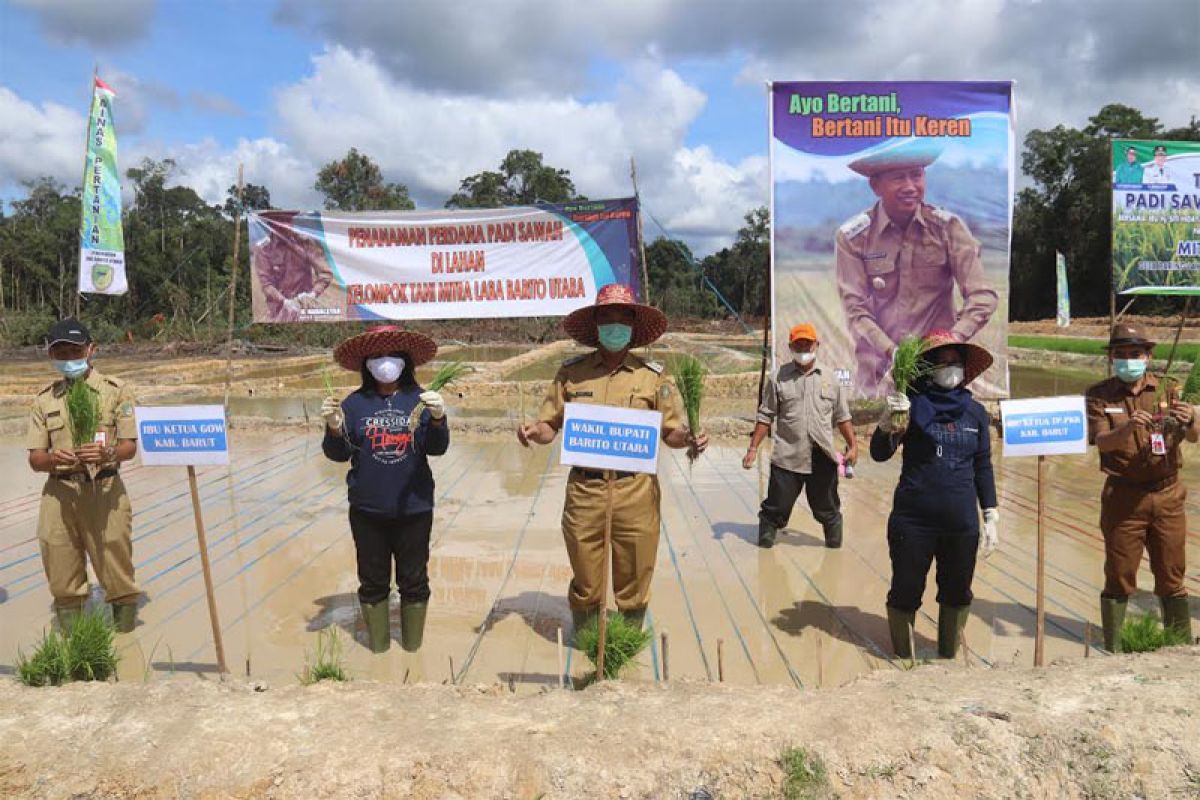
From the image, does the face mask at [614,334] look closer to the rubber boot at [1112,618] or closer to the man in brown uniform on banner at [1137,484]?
the man in brown uniform on banner at [1137,484]

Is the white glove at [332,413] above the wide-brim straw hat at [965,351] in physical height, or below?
below

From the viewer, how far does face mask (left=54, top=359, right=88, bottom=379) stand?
11.4 ft

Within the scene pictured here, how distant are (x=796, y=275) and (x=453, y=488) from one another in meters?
3.87

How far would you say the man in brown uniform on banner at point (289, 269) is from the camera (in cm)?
688

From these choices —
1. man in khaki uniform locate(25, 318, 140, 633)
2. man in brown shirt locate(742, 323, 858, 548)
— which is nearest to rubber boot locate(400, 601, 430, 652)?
man in khaki uniform locate(25, 318, 140, 633)

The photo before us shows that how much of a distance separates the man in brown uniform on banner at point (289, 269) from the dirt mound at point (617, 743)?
4.76 meters

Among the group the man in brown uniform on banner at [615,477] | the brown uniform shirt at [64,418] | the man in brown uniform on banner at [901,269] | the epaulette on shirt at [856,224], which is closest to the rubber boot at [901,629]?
the man in brown uniform on banner at [615,477]

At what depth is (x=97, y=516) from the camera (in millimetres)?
3561

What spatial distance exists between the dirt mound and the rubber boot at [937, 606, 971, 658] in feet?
2.11

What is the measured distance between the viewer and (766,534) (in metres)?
4.97

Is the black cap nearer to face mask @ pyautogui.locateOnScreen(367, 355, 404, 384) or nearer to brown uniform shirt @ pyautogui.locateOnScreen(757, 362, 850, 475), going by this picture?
face mask @ pyautogui.locateOnScreen(367, 355, 404, 384)

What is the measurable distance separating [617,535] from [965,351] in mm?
1621

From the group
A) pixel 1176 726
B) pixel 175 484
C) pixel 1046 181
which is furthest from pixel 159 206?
pixel 1176 726

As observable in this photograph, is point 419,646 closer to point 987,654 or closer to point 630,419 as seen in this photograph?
point 630,419
